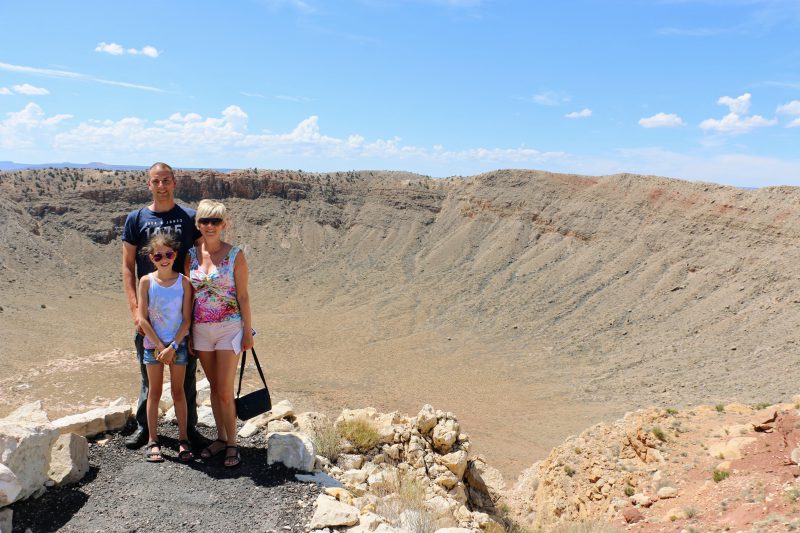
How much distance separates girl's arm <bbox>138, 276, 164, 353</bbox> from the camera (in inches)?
217

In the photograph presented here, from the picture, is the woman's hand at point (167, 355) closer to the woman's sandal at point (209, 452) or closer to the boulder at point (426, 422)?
the woman's sandal at point (209, 452)

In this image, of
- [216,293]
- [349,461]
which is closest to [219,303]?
[216,293]

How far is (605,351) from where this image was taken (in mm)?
28594

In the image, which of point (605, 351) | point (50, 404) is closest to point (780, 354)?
point (605, 351)

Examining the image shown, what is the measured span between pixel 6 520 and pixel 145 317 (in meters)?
1.97

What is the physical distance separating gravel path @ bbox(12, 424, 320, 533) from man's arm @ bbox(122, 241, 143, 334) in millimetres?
1425

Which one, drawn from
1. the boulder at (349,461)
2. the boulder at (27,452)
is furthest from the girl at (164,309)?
the boulder at (349,461)

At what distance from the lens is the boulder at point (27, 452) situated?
15.7ft

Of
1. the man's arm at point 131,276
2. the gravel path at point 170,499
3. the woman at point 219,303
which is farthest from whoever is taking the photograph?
the man's arm at point 131,276

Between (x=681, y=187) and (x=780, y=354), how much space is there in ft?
58.7

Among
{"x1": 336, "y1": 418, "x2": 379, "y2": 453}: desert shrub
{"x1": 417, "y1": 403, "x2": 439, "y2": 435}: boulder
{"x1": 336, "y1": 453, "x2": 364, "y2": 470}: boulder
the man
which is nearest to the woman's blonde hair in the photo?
the man

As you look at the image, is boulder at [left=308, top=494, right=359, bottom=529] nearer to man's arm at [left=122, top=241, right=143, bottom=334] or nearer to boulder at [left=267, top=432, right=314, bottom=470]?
boulder at [left=267, top=432, right=314, bottom=470]

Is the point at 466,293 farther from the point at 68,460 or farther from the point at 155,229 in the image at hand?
the point at 68,460

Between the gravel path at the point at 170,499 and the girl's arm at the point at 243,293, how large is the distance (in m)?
1.33
